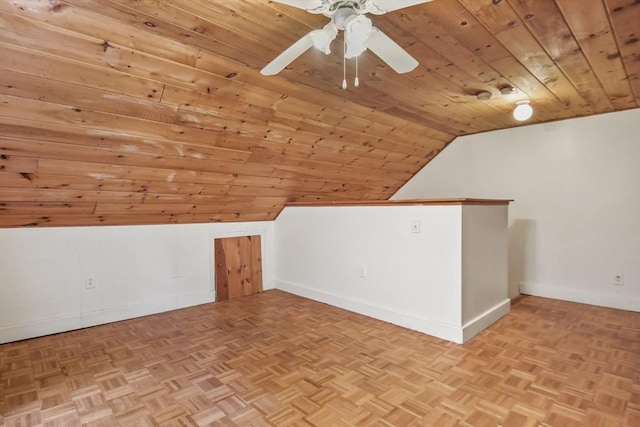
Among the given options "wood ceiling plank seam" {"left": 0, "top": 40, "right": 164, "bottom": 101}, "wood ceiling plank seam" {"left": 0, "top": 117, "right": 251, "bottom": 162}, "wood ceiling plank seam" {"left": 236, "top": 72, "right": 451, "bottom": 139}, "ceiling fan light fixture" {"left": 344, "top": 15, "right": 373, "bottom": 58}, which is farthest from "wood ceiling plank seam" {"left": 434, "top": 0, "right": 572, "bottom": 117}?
"wood ceiling plank seam" {"left": 0, "top": 117, "right": 251, "bottom": 162}

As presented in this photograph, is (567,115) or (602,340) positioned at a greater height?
(567,115)

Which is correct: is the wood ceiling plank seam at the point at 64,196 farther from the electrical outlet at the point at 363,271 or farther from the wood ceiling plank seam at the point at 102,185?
the electrical outlet at the point at 363,271

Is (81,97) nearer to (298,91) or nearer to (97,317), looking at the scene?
(298,91)

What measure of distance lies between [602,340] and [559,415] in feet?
4.25

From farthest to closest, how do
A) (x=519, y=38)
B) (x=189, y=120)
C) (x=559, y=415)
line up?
(x=189, y=120) < (x=519, y=38) < (x=559, y=415)

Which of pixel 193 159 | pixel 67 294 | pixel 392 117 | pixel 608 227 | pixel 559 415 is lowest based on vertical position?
pixel 559 415

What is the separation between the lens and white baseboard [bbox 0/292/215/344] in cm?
269

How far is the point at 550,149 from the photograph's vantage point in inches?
146

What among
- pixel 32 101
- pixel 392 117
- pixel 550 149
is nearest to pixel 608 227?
pixel 550 149

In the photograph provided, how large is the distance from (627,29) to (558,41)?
0.29m

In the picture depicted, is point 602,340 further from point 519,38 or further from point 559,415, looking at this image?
point 519,38

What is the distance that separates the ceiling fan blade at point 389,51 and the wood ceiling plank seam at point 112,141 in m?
1.53

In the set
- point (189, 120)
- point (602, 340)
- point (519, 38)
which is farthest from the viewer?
point (602, 340)

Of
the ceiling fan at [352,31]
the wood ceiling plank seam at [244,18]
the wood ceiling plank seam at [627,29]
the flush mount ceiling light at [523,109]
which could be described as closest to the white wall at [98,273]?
the wood ceiling plank seam at [244,18]
